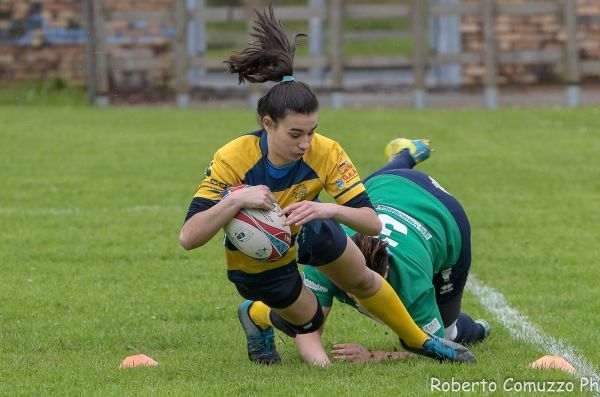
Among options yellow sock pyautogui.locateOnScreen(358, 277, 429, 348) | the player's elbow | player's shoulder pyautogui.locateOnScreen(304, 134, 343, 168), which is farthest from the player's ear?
yellow sock pyautogui.locateOnScreen(358, 277, 429, 348)

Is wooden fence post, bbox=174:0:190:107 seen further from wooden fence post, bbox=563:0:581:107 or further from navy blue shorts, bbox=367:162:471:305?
navy blue shorts, bbox=367:162:471:305

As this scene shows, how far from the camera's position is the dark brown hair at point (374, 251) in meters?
5.50

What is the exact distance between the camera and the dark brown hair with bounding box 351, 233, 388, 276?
5500mm

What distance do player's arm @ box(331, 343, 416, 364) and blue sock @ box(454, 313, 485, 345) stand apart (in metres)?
0.42

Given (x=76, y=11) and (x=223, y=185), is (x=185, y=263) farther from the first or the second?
(x=76, y=11)

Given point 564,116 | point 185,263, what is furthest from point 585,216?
point 564,116

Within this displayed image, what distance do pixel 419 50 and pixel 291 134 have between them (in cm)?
1363

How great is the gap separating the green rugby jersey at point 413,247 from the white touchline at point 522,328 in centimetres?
60

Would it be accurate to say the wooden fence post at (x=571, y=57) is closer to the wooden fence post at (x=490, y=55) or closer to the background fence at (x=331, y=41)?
the background fence at (x=331, y=41)

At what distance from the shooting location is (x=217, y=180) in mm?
5160

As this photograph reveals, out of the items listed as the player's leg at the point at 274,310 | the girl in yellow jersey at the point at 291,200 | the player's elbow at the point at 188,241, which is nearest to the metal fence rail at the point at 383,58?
the player's leg at the point at 274,310

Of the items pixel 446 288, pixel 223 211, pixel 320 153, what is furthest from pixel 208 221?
pixel 446 288

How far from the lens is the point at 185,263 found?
818 centimetres

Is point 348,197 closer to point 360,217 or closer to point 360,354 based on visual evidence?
point 360,217
